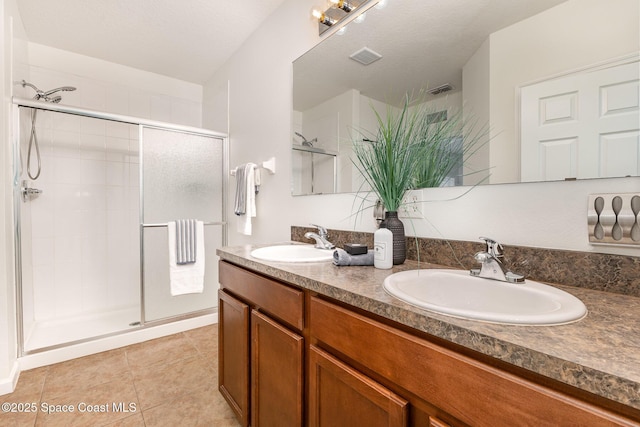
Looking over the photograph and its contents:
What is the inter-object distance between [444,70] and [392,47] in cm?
30

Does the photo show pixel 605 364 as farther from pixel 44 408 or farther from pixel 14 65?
pixel 14 65

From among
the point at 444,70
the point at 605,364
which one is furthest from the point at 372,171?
the point at 605,364

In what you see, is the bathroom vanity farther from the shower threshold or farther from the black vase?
the shower threshold

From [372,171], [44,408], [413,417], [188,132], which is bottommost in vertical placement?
[44,408]

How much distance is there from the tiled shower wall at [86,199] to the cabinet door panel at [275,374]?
7.32 feet

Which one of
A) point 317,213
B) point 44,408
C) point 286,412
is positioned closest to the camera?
point 286,412

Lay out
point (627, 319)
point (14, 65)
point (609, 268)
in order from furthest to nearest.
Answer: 1. point (14, 65)
2. point (609, 268)
3. point (627, 319)

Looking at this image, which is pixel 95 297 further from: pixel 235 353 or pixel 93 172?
pixel 235 353

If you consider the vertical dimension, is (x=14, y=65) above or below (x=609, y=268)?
above

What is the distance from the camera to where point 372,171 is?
45.6 inches

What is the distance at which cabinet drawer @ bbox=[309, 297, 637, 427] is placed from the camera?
1.30ft

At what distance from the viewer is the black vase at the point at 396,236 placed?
104 cm

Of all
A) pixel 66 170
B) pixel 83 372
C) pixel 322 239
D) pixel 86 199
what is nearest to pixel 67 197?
pixel 86 199

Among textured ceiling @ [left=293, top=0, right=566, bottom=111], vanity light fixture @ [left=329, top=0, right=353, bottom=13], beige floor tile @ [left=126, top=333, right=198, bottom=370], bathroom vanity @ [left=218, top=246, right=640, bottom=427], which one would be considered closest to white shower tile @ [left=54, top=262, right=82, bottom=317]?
beige floor tile @ [left=126, top=333, right=198, bottom=370]
